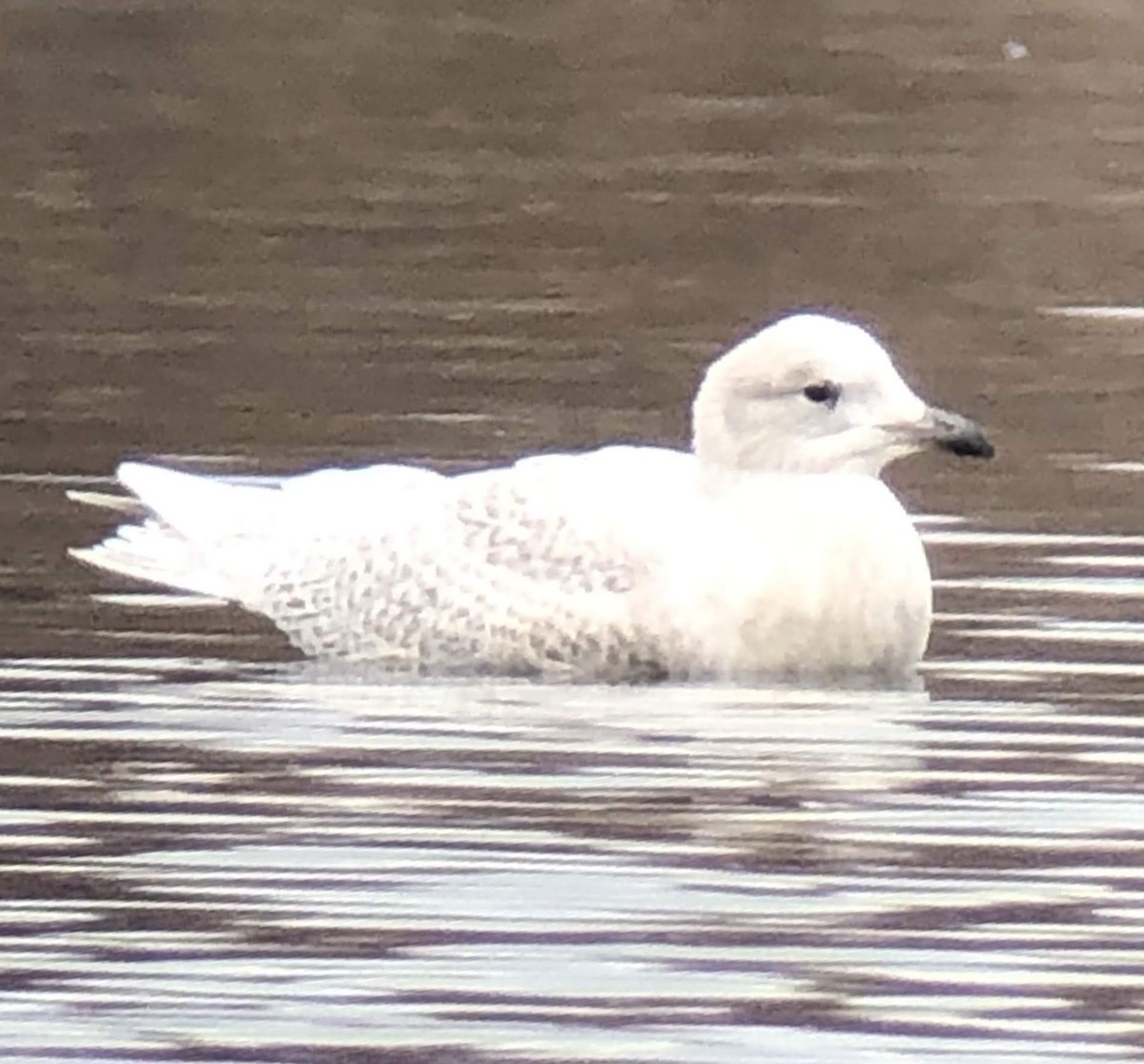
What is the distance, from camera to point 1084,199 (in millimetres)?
10250

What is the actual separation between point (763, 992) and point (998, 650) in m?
1.64

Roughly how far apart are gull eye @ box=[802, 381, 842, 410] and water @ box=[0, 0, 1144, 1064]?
1.34ft

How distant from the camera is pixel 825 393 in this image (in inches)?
247

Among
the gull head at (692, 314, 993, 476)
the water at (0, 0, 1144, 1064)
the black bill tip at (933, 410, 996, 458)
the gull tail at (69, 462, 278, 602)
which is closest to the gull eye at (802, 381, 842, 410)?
the gull head at (692, 314, 993, 476)

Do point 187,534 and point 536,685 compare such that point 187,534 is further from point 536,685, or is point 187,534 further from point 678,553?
point 678,553

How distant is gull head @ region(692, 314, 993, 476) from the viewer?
20.4 feet

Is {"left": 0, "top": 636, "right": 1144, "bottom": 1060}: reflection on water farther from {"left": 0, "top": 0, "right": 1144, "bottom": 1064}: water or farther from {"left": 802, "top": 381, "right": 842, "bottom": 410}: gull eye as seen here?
{"left": 802, "top": 381, "right": 842, "bottom": 410}: gull eye

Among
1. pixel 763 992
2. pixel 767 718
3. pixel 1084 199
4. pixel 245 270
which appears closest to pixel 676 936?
pixel 763 992

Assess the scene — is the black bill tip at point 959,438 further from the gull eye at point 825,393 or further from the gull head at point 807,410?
the gull eye at point 825,393

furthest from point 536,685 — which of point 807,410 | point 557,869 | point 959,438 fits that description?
point 557,869

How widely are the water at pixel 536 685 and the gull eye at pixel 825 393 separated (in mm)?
410

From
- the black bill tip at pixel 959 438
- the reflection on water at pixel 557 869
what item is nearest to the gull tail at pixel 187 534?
the reflection on water at pixel 557 869

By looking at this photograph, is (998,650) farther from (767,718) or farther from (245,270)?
(245,270)

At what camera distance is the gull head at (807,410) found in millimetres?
6230
